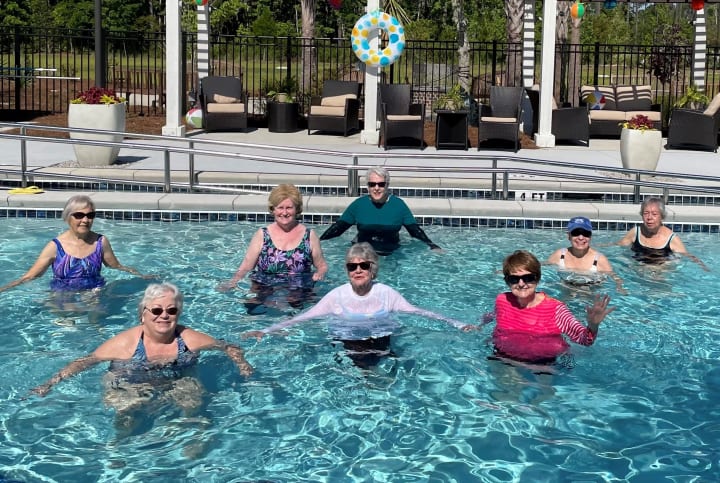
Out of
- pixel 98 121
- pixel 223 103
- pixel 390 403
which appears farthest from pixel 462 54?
pixel 390 403

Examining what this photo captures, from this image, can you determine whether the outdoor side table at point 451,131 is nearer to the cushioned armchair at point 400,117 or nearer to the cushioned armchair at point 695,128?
the cushioned armchair at point 400,117

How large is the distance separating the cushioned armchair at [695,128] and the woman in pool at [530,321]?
11621 mm

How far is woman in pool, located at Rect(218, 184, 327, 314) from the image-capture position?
7957 mm

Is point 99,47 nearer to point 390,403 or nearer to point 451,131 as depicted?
point 451,131

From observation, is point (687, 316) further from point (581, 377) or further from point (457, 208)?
point (457, 208)

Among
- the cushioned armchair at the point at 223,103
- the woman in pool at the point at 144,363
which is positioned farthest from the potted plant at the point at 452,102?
the woman in pool at the point at 144,363

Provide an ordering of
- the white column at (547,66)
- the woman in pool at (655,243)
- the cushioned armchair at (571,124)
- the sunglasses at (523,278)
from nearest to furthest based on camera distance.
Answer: the sunglasses at (523,278), the woman in pool at (655,243), the white column at (547,66), the cushioned armchair at (571,124)

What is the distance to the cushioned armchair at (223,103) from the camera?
1813 cm

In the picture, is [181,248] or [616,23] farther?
[616,23]

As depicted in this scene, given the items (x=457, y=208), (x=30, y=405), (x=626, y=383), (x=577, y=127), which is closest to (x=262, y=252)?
(x=30, y=405)

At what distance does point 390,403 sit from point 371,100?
11498 millimetres

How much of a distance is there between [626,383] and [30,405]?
3.74 m

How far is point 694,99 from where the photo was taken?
59.8 ft

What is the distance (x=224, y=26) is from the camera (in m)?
55.3
